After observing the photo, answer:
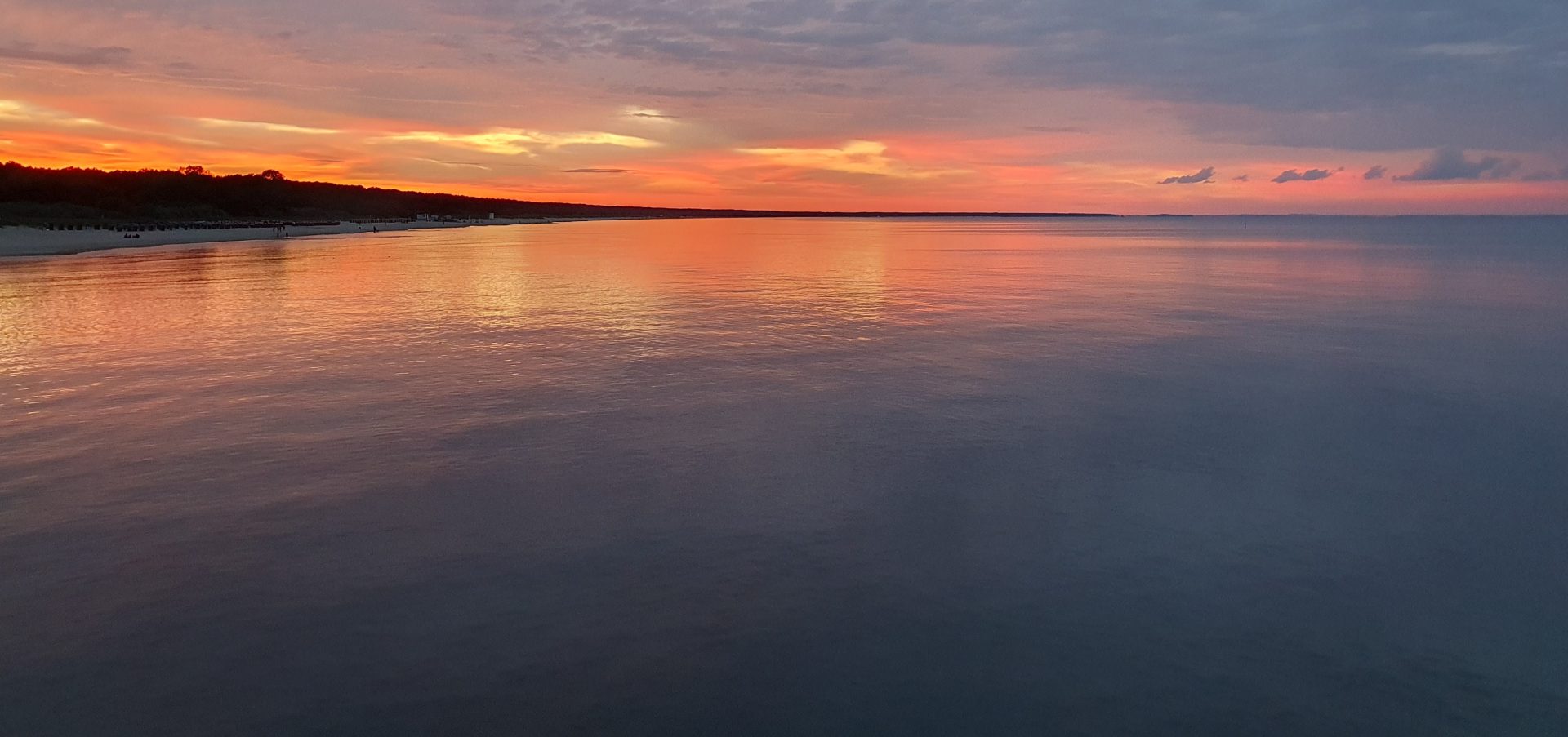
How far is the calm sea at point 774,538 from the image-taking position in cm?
741

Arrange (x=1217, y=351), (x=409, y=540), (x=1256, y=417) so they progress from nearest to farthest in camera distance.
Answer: (x=409, y=540)
(x=1256, y=417)
(x=1217, y=351)

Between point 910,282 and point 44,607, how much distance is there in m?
43.7

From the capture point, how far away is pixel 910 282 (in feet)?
161

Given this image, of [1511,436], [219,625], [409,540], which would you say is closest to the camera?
[219,625]

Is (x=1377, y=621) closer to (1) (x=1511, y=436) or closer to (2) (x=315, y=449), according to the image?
(1) (x=1511, y=436)

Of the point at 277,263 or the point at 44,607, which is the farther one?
the point at 277,263

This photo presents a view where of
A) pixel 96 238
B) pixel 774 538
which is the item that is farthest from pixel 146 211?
pixel 774 538

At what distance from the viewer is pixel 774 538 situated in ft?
34.9

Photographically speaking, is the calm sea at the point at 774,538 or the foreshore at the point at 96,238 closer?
the calm sea at the point at 774,538

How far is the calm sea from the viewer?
7.41m

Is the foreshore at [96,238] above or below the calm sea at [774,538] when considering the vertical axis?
above

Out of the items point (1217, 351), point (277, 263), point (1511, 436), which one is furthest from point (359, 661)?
point (277, 263)

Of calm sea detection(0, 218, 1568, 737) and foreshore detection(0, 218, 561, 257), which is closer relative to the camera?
calm sea detection(0, 218, 1568, 737)

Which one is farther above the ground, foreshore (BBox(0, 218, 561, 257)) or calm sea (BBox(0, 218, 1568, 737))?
foreshore (BBox(0, 218, 561, 257))
